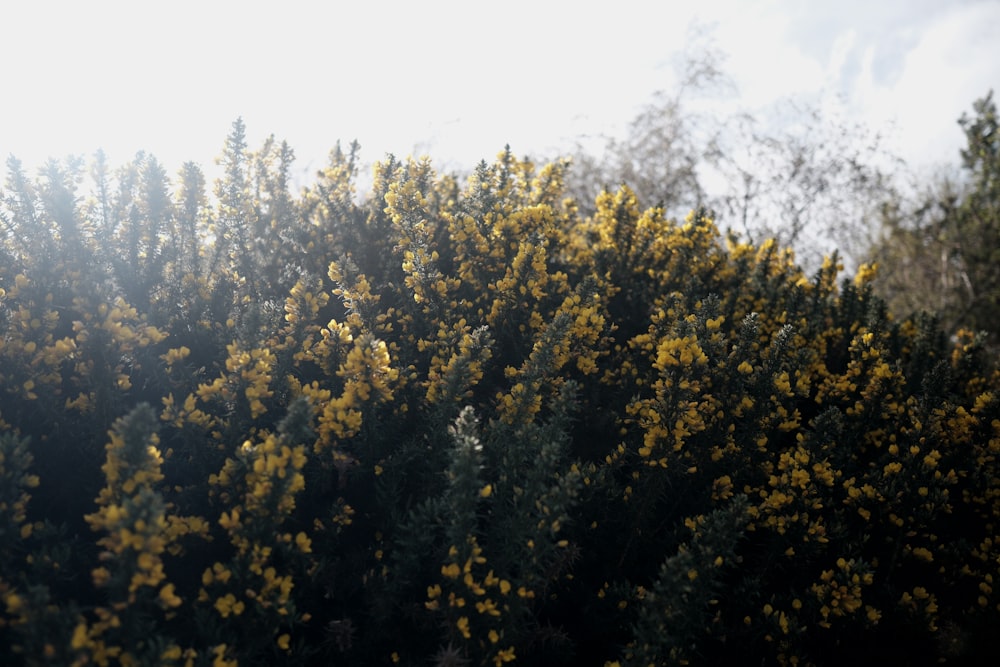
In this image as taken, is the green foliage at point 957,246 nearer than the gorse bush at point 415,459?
No

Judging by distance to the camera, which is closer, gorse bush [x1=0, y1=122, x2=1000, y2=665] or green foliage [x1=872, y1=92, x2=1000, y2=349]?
gorse bush [x1=0, y1=122, x2=1000, y2=665]

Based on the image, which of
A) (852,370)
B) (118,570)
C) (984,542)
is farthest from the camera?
(852,370)

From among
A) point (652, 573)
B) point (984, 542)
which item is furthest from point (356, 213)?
point (984, 542)

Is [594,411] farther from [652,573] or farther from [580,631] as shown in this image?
[580,631]

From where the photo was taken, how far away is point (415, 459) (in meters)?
3.03

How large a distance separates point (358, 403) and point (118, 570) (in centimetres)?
104

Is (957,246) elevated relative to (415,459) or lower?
elevated

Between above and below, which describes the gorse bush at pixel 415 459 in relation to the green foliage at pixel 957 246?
below

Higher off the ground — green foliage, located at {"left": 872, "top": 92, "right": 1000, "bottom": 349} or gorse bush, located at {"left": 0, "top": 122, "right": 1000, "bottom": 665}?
green foliage, located at {"left": 872, "top": 92, "right": 1000, "bottom": 349}

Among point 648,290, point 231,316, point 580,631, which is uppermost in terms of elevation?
point 648,290

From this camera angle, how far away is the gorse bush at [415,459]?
2316 millimetres

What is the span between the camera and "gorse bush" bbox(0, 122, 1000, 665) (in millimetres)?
2316

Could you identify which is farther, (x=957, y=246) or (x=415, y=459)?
(x=957, y=246)

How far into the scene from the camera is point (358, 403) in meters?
2.76
